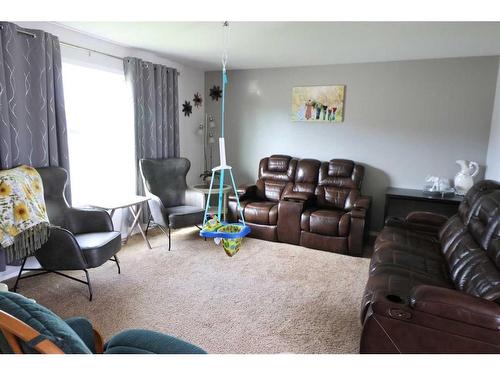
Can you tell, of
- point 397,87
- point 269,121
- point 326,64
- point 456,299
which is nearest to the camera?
point 456,299

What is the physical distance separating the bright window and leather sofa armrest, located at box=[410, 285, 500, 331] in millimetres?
3099

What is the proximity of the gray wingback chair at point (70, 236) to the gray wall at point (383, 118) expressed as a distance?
108 inches

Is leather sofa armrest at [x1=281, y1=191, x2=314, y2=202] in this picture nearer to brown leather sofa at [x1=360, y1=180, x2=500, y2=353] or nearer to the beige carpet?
the beige carpet

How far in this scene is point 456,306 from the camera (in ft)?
5.04

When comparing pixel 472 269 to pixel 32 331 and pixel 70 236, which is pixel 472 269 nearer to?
pixel 32 331

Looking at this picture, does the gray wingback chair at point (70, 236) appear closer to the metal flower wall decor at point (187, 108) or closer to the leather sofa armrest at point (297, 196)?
the leather sofa armrest at point (297, 196)

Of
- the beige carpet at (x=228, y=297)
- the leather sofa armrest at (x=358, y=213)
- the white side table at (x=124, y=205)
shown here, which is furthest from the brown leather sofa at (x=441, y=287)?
the white side table at (x=124, y=205)

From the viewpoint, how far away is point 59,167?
2951mm

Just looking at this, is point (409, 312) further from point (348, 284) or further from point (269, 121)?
point (269, 121)

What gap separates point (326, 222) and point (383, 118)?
5.49 feet

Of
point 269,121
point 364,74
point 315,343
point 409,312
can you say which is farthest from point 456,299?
Result: point 269,121
